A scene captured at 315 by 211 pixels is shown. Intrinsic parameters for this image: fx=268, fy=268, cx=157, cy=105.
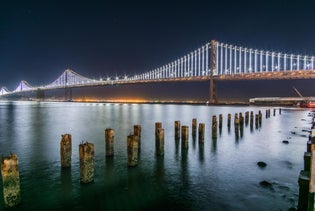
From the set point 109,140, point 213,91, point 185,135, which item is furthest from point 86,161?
point 213,91

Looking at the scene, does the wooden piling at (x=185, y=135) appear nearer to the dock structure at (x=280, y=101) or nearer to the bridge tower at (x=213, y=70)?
the dock structure at (x=280, y=101)

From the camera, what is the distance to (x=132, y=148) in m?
7.49

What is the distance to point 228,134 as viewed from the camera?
48.8 feet

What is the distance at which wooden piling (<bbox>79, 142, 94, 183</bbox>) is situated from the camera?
596 cm

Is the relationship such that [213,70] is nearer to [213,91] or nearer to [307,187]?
[213,91]

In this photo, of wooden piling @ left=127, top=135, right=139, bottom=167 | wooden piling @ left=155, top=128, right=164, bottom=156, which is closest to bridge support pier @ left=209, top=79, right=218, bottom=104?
wooden piling @ left=155, top=128, right=164, bottom=156

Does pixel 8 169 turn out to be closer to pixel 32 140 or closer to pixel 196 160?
pixel 196 160

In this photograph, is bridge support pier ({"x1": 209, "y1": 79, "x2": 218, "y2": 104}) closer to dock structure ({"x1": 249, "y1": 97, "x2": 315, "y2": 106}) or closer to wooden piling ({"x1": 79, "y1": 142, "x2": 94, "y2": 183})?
dock structure ({"x1": 249, "y1": 97, "x2": 315, "y2": 106})

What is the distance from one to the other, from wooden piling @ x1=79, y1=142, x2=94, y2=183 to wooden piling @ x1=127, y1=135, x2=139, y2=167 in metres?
1.41

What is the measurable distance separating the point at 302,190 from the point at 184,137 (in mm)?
6233

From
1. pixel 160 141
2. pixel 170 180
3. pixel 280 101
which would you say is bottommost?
pixel 170 180

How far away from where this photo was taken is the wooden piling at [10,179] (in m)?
4.74

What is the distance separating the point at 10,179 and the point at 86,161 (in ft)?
5.28

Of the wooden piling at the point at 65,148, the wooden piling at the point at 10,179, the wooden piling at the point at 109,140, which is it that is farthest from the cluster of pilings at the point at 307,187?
the wooden piling at the point at 109,140
